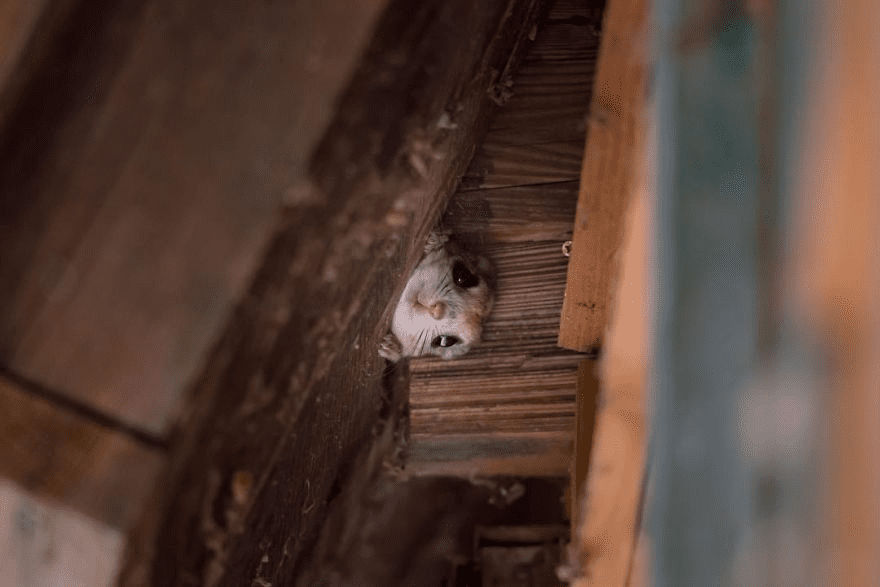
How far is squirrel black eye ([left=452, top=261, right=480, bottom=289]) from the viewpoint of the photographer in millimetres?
1634

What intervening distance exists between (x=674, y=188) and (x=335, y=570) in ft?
5.11

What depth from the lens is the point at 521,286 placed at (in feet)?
5.65

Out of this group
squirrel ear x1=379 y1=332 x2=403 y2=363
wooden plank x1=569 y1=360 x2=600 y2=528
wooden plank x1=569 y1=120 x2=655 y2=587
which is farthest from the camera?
squirrel ear x1=379 y1=332 x2=403 y2=363

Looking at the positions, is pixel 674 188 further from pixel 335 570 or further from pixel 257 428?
pixel 335 570

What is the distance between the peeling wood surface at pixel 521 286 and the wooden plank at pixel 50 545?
93 cm

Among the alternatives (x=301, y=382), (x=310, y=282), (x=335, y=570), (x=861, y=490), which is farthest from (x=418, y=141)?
(x=335, y=570)

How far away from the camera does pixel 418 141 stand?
3.11 feet

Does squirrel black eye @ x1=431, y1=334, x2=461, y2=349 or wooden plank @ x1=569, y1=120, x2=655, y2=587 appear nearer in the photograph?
wooden plank @ x1=569, y1=120, x2=655, y2=587

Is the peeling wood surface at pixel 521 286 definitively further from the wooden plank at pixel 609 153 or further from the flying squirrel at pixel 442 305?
the wooden plank at pixel 609 153

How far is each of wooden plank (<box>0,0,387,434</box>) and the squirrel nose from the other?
0.97 m

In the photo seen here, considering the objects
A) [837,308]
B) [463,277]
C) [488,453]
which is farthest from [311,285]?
[488,453]

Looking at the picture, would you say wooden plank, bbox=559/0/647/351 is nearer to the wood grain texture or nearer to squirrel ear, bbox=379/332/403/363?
the wood grain texture

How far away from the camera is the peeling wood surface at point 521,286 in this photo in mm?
1556

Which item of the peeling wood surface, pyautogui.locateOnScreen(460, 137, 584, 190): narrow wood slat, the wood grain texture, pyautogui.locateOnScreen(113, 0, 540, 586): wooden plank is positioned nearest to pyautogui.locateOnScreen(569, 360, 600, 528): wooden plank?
the peeling wood surface
